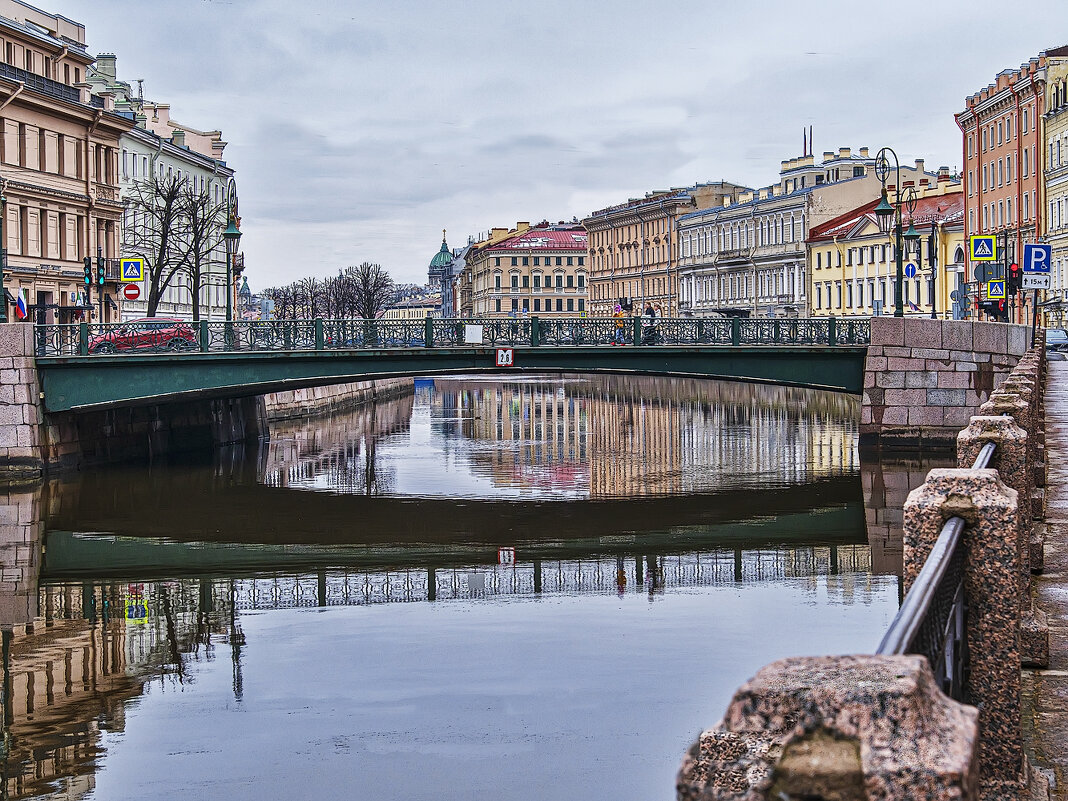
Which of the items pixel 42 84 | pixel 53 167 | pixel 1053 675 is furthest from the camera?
pixel 53 167

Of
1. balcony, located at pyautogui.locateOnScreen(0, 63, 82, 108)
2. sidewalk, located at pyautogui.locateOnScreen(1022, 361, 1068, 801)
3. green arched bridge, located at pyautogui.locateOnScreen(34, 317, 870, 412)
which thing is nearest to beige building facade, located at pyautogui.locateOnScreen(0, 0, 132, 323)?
balcony, located at pyautogui.locateOnScreen(0, 63, 82, 108)

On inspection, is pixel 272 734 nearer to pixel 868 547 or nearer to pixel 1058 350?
pixel 868 547

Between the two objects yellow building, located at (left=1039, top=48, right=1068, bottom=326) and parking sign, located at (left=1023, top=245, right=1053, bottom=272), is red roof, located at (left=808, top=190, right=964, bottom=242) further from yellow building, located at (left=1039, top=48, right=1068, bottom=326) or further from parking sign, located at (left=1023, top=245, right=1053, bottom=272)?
parking sign, located at (left=1023, top=245, right=1053, bottom=272)

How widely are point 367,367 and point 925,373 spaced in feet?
50.4

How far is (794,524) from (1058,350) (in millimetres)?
35242

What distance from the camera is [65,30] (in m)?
60.0

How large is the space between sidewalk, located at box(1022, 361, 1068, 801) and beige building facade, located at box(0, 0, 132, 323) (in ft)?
129

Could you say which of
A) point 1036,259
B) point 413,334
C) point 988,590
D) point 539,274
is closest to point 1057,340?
point 413,334

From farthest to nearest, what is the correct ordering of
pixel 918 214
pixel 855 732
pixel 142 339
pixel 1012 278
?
pixel 918 214
pixel 1012 278
pixel 142 339
pixel 855 732

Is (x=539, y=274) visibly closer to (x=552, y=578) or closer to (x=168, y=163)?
(x=168, y=163)

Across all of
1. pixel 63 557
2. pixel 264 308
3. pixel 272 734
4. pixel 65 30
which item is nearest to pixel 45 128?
pixel 65 30

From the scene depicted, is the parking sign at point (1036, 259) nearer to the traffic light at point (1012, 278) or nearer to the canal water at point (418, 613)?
the canal water at point (418, 613)

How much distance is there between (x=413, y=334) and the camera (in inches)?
1533

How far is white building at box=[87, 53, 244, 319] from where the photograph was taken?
6819cm
